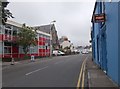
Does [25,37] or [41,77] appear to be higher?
[25,37]

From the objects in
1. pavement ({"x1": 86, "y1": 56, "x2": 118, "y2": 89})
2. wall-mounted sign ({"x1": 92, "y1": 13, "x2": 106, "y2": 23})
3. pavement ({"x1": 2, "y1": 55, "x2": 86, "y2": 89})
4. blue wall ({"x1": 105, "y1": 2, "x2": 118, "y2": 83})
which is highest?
wall-mounted sign ({"x1": 92, "y1": 13, "x2": 106, "y2": 23})

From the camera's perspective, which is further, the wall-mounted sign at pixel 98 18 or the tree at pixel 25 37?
the tree at pixel 25 37

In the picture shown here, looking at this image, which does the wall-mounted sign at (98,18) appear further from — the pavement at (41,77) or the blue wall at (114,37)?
the pavement at (41,77)

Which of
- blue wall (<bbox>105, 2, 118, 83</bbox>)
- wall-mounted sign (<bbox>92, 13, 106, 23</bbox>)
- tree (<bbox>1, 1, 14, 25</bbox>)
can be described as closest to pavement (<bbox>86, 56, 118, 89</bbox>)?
blue wall (<bbox>105, 2, 118, 83</bbox>)

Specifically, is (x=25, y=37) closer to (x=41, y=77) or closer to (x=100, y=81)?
(x=41, y=77)

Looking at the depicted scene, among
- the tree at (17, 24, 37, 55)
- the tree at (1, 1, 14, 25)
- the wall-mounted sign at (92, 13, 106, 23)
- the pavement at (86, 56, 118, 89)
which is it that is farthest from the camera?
the tree at (17, 24, 37, 55)

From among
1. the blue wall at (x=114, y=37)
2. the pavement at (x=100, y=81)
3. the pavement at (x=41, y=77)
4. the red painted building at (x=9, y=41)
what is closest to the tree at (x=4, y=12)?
the pavement at (x=41, y=77)

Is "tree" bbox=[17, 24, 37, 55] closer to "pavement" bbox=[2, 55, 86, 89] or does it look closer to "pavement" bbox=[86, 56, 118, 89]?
"pavement" bbox=[2, 55, 86, 89]

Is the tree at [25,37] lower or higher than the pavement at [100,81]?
higher

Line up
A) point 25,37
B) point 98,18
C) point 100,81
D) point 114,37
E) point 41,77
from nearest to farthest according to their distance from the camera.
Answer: point 114,37
point 100,81
point 98,18
point 41,77
point 25,37

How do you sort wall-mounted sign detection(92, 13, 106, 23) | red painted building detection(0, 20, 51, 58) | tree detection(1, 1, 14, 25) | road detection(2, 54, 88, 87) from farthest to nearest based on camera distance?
1. red painted building detection(0, 20, 51, 58)
2. tree detection(1, 1, 14, 25)
3. wall-mounted sign detection(92, 13, 106, 23)
4. road detection(2, 54, 88, 87)

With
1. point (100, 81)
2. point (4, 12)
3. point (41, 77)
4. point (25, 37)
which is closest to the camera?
point (100, 81)

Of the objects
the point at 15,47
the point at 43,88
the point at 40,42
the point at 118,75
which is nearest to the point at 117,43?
the point at 118,75

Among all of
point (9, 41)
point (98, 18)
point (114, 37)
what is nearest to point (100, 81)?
point (114, 37)
